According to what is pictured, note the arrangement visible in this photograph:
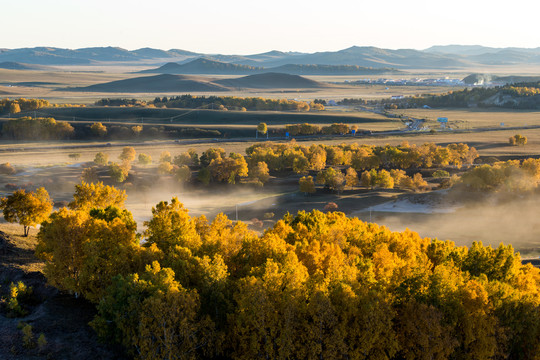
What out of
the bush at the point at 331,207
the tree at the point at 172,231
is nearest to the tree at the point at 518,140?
the bush at the point at 331,207

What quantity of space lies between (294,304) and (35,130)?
104 m

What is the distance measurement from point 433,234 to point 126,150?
2052 inches

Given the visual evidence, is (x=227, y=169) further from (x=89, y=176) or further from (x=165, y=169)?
(x=89, y=176)

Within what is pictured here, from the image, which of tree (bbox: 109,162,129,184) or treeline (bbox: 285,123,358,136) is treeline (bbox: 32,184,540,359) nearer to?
tree (bbox: 109,162,129,184)

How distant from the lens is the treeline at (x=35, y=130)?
113 m

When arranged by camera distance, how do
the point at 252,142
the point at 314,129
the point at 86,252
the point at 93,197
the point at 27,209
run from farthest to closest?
1. the point at 314,129
2. the point at 252,142
3. the point at 93,197
4. the point at 27,209
5. the point at 86,252

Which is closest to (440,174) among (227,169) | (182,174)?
(227,169)

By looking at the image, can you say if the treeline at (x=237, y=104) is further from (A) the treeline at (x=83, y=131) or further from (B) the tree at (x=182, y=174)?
(B) the tree at (x=182, y=174)

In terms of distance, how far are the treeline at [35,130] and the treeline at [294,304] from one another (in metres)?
92.3

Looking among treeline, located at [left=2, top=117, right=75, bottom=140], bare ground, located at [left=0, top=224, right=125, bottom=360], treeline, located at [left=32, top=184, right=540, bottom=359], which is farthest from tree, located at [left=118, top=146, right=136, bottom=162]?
treeline, located at [left=32, top=184, right=540, bottom=359]

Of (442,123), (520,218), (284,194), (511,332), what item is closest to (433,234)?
(520,218)

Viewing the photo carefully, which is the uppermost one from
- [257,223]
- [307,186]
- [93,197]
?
[93,197]

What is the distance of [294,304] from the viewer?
76.1 feet

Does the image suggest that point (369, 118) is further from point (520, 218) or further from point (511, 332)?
point (511, 332)
